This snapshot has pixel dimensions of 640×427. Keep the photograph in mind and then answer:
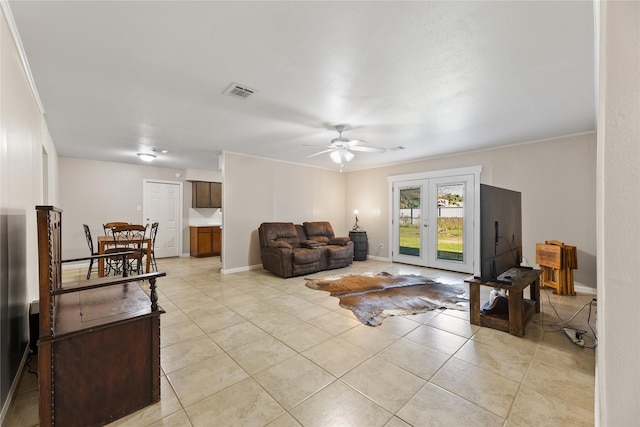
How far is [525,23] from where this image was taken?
1.71 m

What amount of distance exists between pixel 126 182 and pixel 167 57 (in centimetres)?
567

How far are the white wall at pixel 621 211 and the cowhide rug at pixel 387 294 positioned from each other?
7.50 ft

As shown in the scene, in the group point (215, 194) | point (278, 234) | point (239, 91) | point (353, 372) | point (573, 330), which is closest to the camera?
point (353, 372)

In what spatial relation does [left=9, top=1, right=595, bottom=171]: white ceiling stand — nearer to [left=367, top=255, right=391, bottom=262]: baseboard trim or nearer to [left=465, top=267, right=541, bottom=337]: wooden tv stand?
[left=465, top=267, right=541, bottom=337]: wooden tv stand

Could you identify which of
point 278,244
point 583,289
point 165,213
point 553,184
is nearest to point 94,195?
point 165,213

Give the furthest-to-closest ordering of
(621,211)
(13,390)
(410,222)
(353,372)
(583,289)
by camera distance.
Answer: (410,222)
(583,289)
(353,372)
(13,390)
(621,211)

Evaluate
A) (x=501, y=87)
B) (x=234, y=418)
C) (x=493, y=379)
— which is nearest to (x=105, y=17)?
(x=234, y=418)

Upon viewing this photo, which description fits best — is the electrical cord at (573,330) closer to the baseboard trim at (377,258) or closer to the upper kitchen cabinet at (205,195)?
the baseboard trim at (377,258)

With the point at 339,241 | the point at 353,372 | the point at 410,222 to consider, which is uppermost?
the point at 410,222

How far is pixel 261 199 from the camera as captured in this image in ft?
19.2

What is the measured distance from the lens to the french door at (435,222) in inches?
209

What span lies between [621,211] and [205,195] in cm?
798

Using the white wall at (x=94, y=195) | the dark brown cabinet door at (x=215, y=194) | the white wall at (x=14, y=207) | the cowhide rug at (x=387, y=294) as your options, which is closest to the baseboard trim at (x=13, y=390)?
the white wall at (x=14, y=207)

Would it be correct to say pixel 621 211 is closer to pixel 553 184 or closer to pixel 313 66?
pixel 313 66
